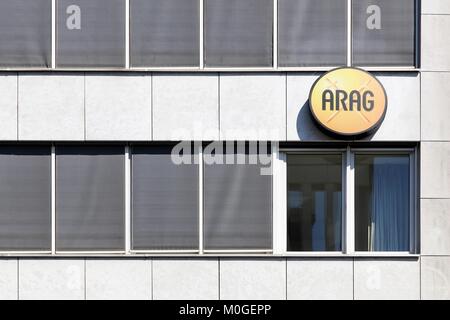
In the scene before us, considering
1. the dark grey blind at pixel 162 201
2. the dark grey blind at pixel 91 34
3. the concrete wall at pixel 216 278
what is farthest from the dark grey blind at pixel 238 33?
the concrete wall at pixel 216 278

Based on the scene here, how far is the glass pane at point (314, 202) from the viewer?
49.0 feet

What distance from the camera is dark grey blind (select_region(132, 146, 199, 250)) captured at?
14750mm

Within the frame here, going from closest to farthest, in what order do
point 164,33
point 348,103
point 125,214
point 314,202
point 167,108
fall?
point 348,103 < point 167,108 < point 125,214 < point 164,33 < point 314,202

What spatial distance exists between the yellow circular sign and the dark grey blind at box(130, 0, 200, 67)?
7.58ft

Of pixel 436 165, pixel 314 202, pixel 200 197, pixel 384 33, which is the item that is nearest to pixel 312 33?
pixel 384 33

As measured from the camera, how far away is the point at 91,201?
1480 cm

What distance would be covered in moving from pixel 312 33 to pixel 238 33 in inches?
52.0

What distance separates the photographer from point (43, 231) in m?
14.8

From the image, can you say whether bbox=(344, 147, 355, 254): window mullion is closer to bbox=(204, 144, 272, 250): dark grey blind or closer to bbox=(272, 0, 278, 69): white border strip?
bbox=(204, 144, 272, 250): dark grey blind

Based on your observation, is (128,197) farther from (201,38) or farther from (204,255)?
(201,38)

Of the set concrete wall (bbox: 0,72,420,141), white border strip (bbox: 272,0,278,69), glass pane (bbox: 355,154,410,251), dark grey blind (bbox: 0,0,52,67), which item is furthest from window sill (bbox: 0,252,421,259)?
dark grey blind (bbox: 0,0,52,67)

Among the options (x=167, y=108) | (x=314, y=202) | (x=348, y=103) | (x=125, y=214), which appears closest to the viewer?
(x=348, y=103)

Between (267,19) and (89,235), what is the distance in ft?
16.3

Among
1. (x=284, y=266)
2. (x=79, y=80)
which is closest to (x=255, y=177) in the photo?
(x=284, y=266)
